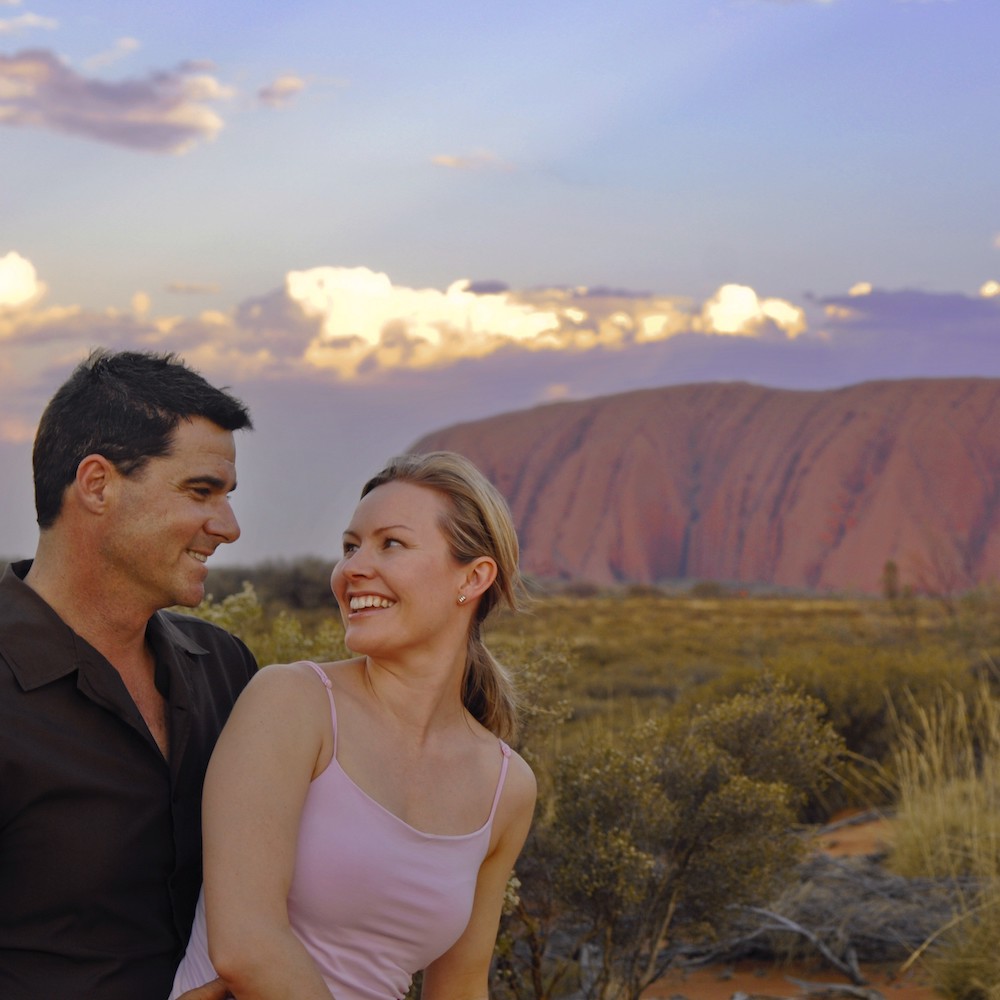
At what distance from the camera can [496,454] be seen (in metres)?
79.7

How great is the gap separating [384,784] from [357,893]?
0.21m

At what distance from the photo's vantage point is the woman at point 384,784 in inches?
82.4

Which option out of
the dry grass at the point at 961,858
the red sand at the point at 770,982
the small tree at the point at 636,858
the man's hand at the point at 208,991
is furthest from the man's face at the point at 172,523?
the dry grass at the point at 961,858

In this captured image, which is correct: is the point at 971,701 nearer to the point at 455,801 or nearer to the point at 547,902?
the point at 547,902

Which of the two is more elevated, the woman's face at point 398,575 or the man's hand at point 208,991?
the woman's face at point 398,575

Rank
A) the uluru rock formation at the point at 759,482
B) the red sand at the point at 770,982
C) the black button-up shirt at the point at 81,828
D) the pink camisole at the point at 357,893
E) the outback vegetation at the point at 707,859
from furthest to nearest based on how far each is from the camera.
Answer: the uluru rock formation at the point at 759,482
the red sand at the point at 770,982
the outback vegetation at the point at 707,859
the pink camisole at the point at 357,893
the black button-up shirt at the point at 81,828

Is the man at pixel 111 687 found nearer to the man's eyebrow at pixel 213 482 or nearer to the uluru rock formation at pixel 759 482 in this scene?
the man's eyebrow at pixel 213 482

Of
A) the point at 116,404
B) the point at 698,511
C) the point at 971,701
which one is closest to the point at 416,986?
the point at 116,404

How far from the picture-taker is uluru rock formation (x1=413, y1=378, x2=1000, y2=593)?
205ft

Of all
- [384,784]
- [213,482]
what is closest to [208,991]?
[384,784]

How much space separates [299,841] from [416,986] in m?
2.28

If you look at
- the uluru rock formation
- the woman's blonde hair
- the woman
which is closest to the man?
the woman

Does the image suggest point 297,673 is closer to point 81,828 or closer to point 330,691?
point 330,691

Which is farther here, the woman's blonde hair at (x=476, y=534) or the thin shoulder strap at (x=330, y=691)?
the woman's blonde hair at (x=476, y=534)
